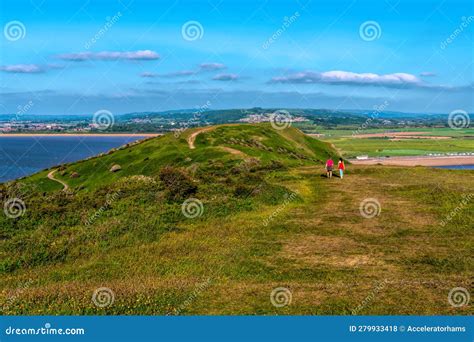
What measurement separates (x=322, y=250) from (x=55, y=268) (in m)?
12.6

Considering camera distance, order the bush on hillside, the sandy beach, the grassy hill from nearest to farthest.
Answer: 1. the grassy hill
2. the bush on hillside
3. the sandy beach

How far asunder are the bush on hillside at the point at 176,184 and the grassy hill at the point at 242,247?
0.11m

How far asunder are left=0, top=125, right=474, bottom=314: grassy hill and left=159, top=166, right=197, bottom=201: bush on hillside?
109mm

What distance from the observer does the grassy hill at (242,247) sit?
51.7 ft

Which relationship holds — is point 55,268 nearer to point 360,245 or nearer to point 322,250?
point 322,250

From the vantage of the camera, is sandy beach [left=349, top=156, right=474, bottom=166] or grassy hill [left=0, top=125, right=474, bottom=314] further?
sandy beach [left=349, top=156, right=474, bottom=166]

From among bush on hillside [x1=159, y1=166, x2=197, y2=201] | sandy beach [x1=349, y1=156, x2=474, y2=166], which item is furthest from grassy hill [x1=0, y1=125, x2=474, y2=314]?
sandy beach [x1=349, y1=156, x2=474, y2=166]

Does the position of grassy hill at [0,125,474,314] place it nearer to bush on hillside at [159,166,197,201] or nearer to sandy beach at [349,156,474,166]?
bush on hillside at [159,166,197,201]

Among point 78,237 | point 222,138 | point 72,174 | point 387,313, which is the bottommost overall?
point 387,313

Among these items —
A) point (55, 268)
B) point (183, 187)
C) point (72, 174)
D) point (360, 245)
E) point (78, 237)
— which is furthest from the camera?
point (72, 174)

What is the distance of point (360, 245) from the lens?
21.8 metres

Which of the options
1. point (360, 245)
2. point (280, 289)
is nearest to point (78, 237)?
point (280, 289)

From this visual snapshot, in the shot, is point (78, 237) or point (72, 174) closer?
point (78, 237)

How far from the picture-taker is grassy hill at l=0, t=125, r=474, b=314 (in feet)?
51.7
